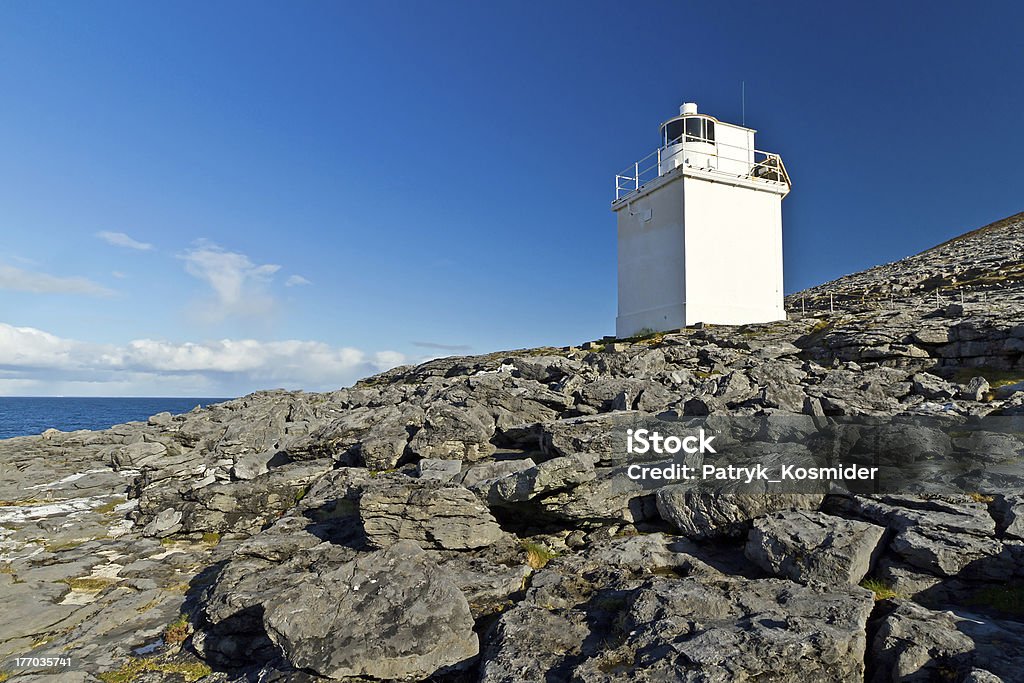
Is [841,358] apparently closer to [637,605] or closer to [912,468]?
[912,468]

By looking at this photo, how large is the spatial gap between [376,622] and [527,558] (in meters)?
3.31

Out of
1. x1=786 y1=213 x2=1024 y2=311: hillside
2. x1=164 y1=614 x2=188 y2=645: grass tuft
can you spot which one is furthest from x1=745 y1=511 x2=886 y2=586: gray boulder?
x1=786 y1=213 x2=1024 y2=311: hillside

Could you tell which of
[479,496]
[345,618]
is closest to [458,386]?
[479,496]

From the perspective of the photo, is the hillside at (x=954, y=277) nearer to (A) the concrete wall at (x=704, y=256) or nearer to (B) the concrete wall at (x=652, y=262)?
(A) the concrete wall at (x=704, y=256)

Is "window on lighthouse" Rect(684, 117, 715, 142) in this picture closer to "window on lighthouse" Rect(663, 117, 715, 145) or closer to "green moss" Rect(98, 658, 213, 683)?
"window on lighthouse" Rect(663, 117, 715, 145)

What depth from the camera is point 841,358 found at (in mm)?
24688

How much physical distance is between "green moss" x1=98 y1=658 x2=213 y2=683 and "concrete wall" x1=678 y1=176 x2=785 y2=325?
34.1 meters

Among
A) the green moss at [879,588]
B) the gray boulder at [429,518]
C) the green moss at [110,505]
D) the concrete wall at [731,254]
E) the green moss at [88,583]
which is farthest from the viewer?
the concrete wall at [731,254]

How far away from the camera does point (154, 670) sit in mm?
8719

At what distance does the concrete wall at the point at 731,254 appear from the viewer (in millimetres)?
38594

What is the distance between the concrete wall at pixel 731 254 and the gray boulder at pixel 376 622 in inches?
1293

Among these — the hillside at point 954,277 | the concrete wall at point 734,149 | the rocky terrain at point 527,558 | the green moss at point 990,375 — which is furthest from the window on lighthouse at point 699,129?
the rocky terrain at point 527,558

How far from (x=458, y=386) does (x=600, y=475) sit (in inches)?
494

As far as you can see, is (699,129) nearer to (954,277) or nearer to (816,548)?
(954,277)
